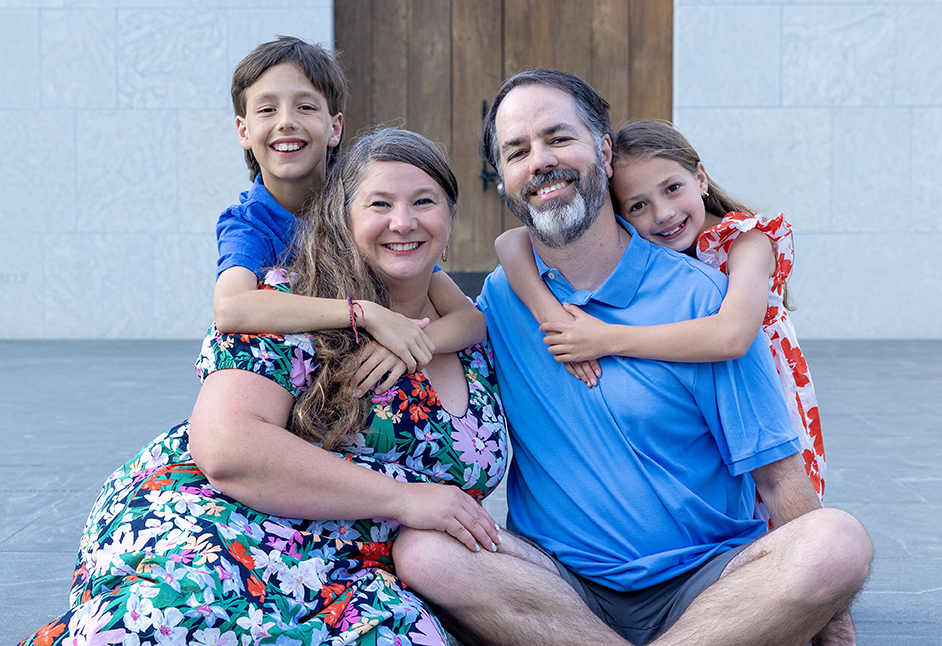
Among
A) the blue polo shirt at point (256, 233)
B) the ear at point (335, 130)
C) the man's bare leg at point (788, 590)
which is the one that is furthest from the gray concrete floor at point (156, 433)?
the ear at point (335, 130)

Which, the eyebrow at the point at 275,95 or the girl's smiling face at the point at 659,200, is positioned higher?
the eyebrow at the point at 275,95

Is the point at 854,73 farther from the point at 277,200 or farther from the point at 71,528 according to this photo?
the point at 71,528

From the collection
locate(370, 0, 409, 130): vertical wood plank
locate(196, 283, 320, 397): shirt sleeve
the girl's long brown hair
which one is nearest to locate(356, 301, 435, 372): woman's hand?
locate(196, 283, 320, 397): shirt sleeve

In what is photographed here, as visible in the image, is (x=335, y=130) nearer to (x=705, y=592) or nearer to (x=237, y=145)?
(x=705, y=592)

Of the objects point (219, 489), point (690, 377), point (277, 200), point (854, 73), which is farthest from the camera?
point (854, 73)

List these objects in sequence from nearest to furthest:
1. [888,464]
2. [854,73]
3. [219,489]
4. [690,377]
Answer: [219,489] < [690,377] < [888,464] < [854,73]

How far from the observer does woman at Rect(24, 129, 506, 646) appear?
4.86 ft

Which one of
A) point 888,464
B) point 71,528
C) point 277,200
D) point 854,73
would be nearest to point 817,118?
point 854,73

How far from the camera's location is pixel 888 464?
3.46m

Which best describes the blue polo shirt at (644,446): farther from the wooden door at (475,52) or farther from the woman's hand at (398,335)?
the wooden door at (475,52)

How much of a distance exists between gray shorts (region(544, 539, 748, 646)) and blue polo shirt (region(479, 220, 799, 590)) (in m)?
0.02

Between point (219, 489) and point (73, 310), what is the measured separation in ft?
19.0

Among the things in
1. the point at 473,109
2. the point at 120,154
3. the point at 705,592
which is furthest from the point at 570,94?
the point at 120,154

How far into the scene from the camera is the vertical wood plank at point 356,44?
6.62 metres
